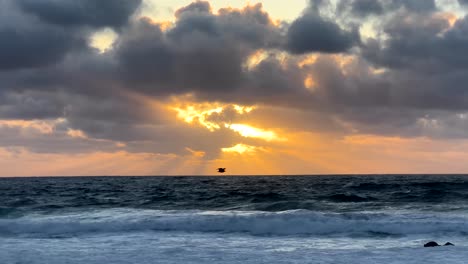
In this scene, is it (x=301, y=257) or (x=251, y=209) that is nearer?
(x=301, y=257)

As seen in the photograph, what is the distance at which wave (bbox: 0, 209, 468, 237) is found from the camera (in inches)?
1163

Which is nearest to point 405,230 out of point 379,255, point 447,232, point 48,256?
point 447,232

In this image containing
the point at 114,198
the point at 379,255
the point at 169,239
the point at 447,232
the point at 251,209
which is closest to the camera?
the point at 379,255

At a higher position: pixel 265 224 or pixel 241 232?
pixel 265 224

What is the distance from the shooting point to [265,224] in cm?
3089

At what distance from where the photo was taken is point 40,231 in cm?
3114

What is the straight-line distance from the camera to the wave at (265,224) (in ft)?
96.9

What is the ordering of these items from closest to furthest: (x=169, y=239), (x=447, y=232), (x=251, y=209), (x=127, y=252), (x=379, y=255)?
1. (x=379, y=255)
2. (x=127, y=252)
3. (x=169, y=239)
4. (x=447, y=232)
5. (x=251, y=209)

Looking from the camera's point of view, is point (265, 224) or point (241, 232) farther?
point (265, 224)

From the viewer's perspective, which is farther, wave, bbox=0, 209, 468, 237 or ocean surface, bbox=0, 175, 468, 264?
wave, bbox=0, 209, 468, 237

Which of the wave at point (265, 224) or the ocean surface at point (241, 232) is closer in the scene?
the ocean surface at point (241, 232)

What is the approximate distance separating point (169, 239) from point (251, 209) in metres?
16.5

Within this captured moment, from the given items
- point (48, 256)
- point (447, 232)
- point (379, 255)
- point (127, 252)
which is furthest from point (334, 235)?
point (48, 256)

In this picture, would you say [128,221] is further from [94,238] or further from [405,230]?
[405,230]
